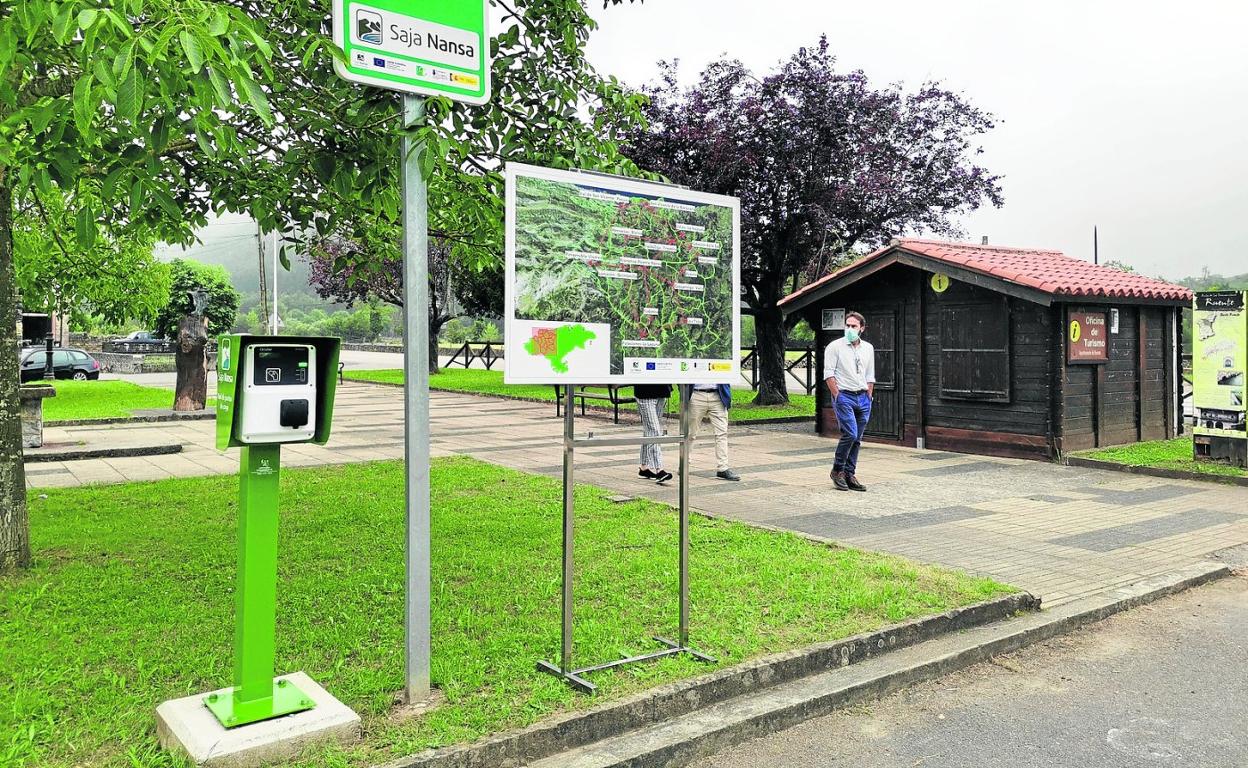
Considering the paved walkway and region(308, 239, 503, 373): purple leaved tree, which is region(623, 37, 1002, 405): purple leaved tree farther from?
region(308, 239, 503, 373): purple leaved tree

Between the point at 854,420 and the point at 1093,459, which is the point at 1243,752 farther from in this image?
the point at 1093,459

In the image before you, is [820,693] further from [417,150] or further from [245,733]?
[417,150]

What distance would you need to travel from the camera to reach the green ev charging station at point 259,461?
344 cm

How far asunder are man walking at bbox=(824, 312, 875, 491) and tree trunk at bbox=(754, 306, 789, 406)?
10.1m

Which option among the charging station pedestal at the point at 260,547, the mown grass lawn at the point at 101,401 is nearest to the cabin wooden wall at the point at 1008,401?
the charging station pedestal at the point at 260,547

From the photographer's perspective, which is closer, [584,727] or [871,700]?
[584,727]

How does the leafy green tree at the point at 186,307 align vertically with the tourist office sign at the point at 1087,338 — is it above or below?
above

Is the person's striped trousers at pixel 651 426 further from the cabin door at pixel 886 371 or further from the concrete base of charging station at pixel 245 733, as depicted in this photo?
the concrete base of charging station at pixel 245 733

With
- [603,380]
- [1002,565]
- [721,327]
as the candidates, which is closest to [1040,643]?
[1002,565]

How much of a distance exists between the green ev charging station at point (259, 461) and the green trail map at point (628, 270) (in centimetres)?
92

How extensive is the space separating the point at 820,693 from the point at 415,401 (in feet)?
7.45

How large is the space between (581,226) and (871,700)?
2.61 metres

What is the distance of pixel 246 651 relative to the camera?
348cm

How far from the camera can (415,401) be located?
3.75m
